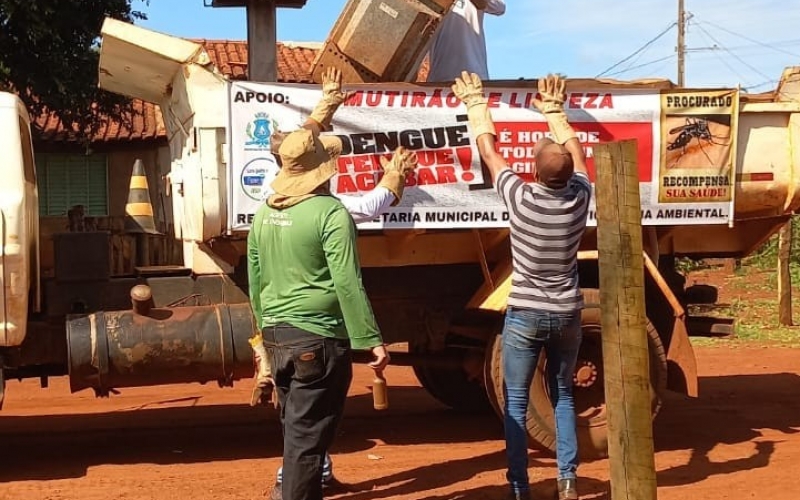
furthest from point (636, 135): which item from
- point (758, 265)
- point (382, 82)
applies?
point (758, 265)

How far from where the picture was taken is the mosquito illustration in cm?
671

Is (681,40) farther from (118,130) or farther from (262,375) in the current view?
(262,375)

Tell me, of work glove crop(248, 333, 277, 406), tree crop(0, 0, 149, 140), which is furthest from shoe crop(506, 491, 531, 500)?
tree crop(0, 0, 149, 140)

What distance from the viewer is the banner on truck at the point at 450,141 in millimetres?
6199

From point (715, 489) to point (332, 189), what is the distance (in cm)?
286

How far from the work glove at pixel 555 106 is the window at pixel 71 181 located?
633 inches

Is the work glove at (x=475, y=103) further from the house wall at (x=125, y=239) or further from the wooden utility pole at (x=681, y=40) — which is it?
the wooden utility pole at (x=681, y=40)

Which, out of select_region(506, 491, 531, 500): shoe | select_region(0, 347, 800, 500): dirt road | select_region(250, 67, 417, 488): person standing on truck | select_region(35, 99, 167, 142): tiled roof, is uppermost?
select_region(35, 99, 167, 142): tiled roof

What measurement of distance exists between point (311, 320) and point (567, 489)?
1820 mm

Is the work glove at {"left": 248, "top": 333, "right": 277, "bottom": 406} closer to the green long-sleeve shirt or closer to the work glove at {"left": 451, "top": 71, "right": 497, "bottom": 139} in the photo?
the green long-sleeve shirt

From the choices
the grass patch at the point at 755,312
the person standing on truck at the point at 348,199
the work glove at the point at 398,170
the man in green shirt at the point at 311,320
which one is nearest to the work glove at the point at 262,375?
the person standing on truck at the point at 348,199

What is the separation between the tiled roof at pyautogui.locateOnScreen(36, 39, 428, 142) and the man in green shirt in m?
13.3

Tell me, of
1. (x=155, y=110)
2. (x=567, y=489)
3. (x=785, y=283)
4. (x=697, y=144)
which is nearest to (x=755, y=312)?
(x=785, y=283)

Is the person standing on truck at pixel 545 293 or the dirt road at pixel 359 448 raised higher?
the person standing on truck at pixel 545 293
